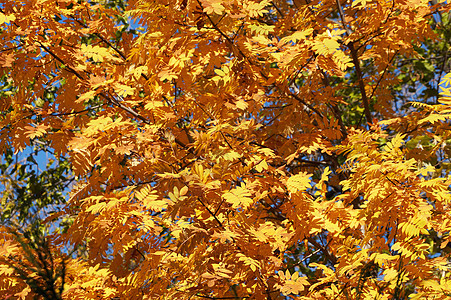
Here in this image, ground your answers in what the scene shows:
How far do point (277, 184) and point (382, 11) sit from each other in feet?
5.89

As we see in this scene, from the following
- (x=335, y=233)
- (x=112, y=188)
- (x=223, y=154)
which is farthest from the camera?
(x=112, y=188)

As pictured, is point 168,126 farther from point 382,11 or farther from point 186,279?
point 382,11

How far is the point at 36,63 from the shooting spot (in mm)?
3451

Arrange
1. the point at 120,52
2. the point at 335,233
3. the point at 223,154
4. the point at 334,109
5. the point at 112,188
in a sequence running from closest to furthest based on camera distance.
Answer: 1. the point at 223,154
2. the point at 335,233
3. the point at 112,188
4. the point at 120,52
5. the point at 334,109

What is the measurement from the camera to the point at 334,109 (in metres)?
4.74

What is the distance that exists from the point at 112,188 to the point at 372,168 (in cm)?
205

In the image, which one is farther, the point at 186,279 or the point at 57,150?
the point at 57,150

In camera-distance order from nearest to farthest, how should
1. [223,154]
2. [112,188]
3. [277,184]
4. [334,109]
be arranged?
[223,154] → [277,184] → [112,188] → [334,109]

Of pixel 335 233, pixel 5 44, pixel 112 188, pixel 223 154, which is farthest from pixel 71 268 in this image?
pixel 335 233

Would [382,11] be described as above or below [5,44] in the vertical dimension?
above

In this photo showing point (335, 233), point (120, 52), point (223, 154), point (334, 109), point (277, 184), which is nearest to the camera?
point (223, 154)

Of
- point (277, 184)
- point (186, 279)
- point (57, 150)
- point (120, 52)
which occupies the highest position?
point (120, 52)

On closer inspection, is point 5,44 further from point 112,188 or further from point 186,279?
point 186,279

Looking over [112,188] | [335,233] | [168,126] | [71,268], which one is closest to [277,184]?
[335,233]
